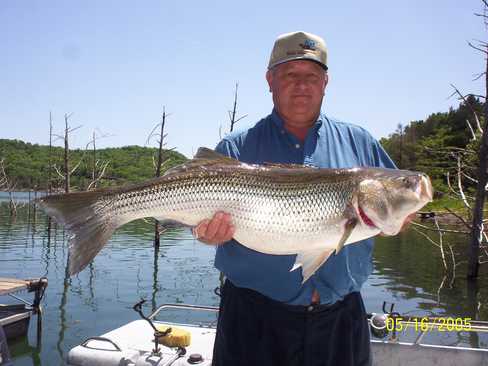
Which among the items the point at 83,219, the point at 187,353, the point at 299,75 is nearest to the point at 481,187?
the point at 187,353

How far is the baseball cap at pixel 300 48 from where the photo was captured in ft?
13.1

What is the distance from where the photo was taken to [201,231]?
3697 millimetres

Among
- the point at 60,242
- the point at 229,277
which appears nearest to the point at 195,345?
the point at 229,277

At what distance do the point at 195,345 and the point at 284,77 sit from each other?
16.3ft

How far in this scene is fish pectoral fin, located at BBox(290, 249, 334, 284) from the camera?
3.45 metres

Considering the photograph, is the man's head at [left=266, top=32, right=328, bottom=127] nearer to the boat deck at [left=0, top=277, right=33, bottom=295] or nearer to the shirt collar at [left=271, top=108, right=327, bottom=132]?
the shirt collar at [left=271, top=108, right=327, bottom=132]

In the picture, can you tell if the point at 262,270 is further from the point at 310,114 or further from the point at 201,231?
the point at 310,114

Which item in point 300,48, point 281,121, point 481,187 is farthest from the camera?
point 481,187

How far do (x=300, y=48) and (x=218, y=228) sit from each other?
1777 millimetres

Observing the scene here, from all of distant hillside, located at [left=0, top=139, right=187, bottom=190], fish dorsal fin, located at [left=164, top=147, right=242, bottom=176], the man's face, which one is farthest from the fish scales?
A: distant hillside, located at [left=0, top=139, right=187, bottom=190]

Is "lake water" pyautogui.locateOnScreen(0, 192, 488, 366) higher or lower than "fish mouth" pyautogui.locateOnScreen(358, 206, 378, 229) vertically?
lower

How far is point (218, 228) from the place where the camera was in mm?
3605

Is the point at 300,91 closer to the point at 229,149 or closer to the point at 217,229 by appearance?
the point at 229,149

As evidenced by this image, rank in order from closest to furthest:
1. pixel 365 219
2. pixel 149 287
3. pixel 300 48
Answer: pixel 365 219, pixel 300 48, pixel 149 287
